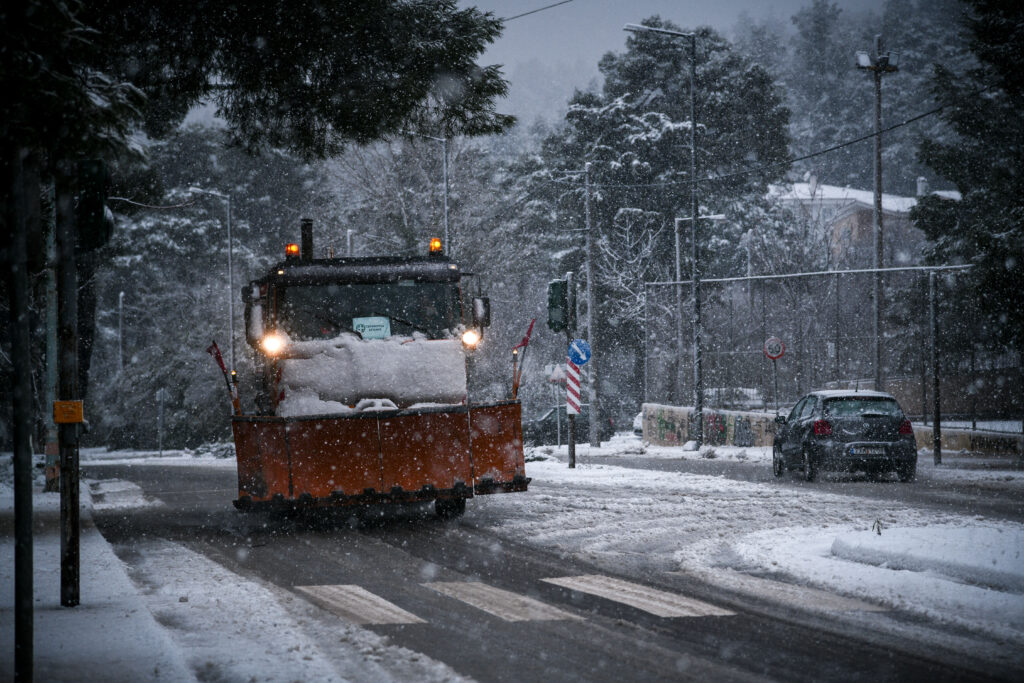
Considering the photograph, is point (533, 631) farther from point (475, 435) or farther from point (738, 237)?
point (738, 237)

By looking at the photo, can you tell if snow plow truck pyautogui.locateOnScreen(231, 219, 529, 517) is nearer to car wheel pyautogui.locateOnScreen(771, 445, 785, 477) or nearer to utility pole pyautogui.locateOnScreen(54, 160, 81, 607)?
utility pole pyautogui.locateOnScreen(54, 160, 81, 607)

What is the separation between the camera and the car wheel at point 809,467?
20.5 m

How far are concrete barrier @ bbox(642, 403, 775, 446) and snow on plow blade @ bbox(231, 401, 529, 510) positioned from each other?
63.1 ft

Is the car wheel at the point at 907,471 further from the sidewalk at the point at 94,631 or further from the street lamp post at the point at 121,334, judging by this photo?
the street lamp post at the point at 121,334

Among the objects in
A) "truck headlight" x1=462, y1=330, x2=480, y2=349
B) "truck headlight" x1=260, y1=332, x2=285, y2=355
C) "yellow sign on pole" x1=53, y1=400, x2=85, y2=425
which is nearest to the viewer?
"yellow sign on pole" x1=53, y1=400, x2=85, y2=425

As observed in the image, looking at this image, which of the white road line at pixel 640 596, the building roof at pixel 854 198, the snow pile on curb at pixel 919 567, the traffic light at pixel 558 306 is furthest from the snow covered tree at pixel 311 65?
the building roof at pixel 854 198

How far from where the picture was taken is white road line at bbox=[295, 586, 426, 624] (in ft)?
26.6

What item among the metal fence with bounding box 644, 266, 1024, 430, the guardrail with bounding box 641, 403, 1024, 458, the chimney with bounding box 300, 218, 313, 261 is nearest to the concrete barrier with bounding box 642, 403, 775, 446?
the guardrail with bounding box 641, 403, 1024, 458

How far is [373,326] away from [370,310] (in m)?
0.23

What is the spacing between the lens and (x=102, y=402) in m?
54.7

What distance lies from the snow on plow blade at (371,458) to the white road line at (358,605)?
3444mm

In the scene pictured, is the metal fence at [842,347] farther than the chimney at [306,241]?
Yes

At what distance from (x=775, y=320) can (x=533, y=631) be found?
128ft

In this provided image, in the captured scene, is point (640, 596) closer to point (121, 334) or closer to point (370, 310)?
point (370, 310)
